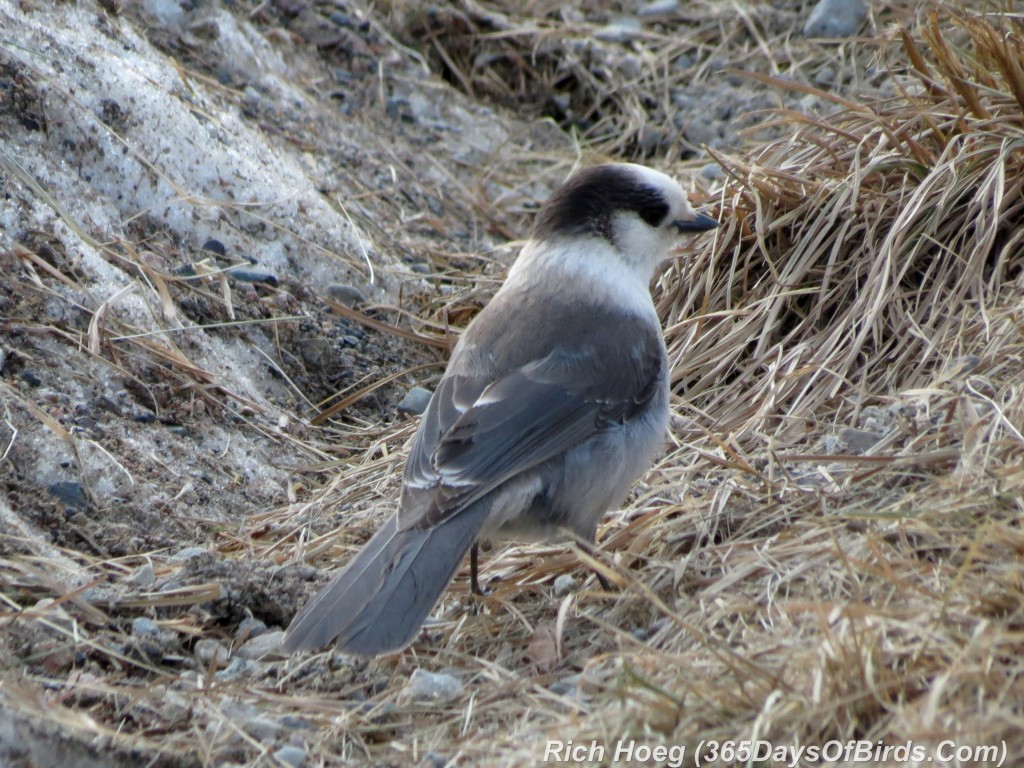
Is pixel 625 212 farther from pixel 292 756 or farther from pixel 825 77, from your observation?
pixel 825 77

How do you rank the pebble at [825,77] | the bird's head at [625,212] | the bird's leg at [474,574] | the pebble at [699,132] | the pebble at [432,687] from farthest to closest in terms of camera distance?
the pebble at [699,132] < the pebble at [825,77] < the bird's head at [625,212] < the bird's leg at [474,574] < the pebble at [432,687]

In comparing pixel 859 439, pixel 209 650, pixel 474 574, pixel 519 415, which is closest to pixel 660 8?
pixel 859 439

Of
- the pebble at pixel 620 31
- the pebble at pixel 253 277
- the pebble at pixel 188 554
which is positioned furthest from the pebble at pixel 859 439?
the pebble at pixel 620 31

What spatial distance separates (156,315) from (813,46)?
177 inches

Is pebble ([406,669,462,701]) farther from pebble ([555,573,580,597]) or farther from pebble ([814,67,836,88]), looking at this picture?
pebble ([814,67,836,88])

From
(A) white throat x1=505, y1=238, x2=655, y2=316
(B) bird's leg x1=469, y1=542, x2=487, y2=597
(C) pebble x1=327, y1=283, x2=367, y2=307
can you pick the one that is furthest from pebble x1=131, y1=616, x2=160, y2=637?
(C) pebble x1=327, y1=283, x2=367, y2=307

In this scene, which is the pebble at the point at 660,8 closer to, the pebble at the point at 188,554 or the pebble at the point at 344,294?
the pebble at the point at 344,294

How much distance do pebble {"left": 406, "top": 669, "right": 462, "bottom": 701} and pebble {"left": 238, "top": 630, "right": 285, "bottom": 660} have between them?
0.47m

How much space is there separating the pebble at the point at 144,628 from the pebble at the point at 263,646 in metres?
0.26

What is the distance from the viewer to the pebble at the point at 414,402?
579 cm

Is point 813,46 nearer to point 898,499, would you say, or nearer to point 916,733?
point 898,499

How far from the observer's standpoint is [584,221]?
5016mm

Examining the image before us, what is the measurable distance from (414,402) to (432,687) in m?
2.31

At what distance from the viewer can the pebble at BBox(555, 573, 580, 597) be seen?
168 inches
